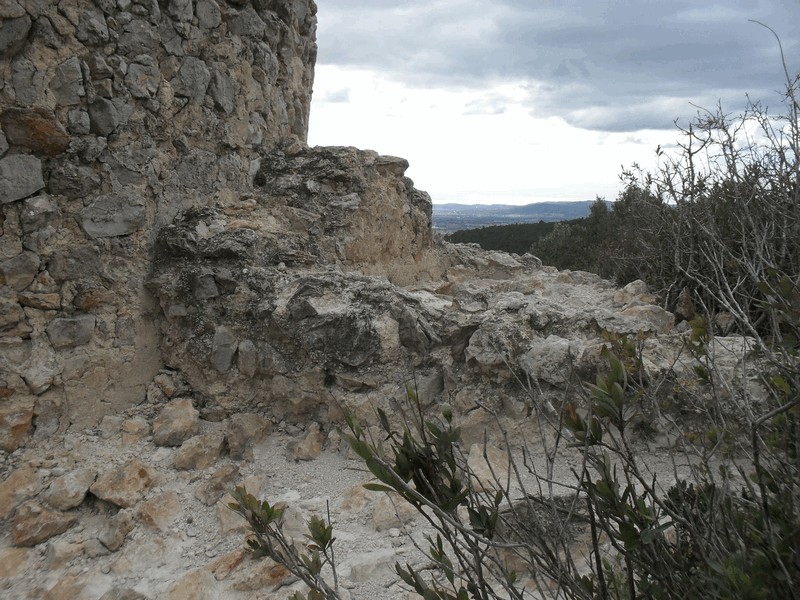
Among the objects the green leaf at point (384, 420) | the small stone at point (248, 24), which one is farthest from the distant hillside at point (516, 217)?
the green leaf at point (384, 420)

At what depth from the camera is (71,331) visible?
4543mm

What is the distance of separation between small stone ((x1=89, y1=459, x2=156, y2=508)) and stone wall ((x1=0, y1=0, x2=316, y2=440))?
761 millimetres

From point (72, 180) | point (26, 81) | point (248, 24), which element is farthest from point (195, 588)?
point (248, 24)

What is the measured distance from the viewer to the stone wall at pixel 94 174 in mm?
4289

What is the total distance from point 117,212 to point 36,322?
3.47 feet

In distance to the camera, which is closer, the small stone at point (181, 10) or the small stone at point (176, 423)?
the small stone at point (176, 423)

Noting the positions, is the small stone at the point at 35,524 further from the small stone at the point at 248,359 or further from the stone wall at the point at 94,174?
the small stone at the point at 248,359

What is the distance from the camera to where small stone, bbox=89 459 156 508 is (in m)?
3.93

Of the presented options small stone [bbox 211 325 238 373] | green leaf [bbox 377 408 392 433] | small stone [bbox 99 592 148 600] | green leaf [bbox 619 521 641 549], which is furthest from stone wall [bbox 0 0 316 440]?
green leaf [bbox 619 521 641 549]

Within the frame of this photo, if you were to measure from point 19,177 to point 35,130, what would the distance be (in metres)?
0.37

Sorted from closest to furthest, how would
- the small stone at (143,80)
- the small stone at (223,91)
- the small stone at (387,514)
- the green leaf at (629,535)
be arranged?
1. the green leaf at (629,535)
2. the small stone at (387,514)
3. the small stone at (143,80)
4. the small stone at (223,91)

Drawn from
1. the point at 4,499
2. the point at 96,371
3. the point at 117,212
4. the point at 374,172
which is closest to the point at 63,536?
the point at 4,499

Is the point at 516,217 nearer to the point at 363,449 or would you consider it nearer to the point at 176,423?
the point at 176,423

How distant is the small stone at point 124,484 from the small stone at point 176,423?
0.35 metres
